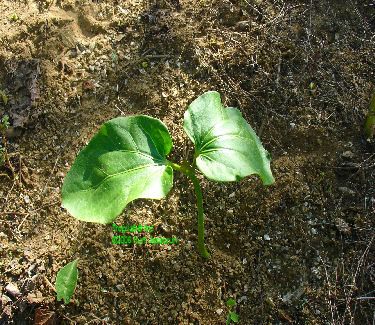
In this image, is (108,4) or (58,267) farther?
(108,4)

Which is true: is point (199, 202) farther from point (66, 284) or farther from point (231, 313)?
point (66, 284)

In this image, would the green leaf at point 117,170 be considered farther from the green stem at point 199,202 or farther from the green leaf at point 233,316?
the green leaf at point 233,316

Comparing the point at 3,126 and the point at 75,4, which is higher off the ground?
the point at 75,4

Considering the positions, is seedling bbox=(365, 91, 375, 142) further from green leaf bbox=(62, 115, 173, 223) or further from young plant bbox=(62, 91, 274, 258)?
green leaf bbox=(62, 115, 173, 223)

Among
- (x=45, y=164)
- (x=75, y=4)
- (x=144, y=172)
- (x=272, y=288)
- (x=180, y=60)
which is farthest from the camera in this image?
(x=75, y=4)

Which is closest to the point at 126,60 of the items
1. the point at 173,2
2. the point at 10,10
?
the point at 173,2

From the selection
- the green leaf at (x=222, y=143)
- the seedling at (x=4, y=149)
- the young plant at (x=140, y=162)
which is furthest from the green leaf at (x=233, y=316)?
the seedling at (x=4, y=149)

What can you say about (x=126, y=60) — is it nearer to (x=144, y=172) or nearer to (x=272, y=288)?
(x=144, y=172)
